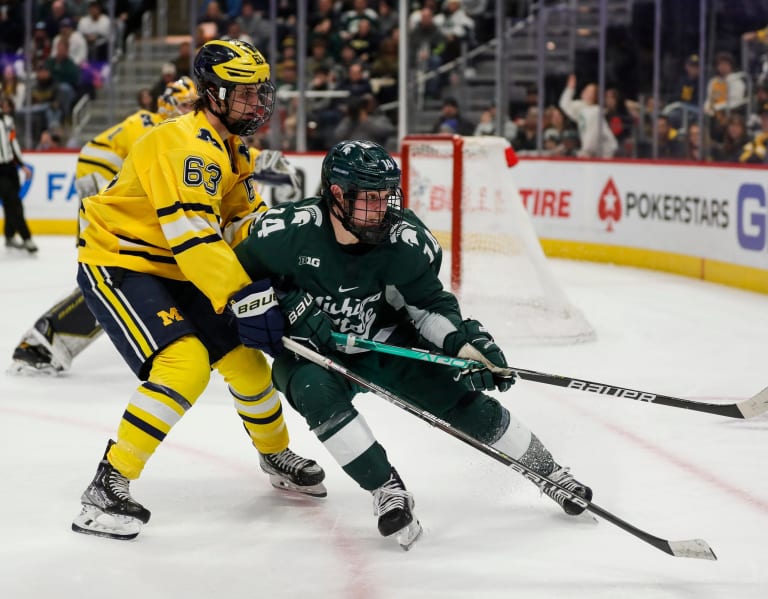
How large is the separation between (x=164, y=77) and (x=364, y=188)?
8.05 metres

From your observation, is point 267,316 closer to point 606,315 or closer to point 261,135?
Answer: point 606,315

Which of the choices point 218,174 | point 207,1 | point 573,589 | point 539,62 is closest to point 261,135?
point 207,1

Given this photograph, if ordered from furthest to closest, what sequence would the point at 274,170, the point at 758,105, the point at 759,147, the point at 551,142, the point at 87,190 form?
the point at 551,142, the point at 758,105, the point at 759,147, the point at 87,190, the point at 274,170

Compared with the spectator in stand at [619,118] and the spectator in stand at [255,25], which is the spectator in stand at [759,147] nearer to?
the spectator in stand at [619,118]

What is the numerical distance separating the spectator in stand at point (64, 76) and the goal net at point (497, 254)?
544 cm

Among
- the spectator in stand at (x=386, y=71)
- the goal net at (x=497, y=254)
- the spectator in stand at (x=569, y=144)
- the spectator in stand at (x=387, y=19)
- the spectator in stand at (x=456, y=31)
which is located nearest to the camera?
the goal net at (x=497, y=254)

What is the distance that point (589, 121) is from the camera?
333 inches

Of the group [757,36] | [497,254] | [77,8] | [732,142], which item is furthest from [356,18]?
[497,254]

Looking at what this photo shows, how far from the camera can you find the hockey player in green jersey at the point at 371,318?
8.29 feet

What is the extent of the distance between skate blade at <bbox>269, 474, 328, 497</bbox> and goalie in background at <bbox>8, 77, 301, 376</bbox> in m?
1.68

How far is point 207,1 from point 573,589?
28.2 feet

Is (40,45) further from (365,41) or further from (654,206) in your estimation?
(654,206)

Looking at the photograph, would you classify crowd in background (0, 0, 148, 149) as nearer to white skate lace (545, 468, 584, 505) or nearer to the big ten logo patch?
the big ten logo patch

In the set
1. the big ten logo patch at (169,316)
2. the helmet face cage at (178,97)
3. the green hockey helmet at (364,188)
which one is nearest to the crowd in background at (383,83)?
the helmet face cage at (178,97)
